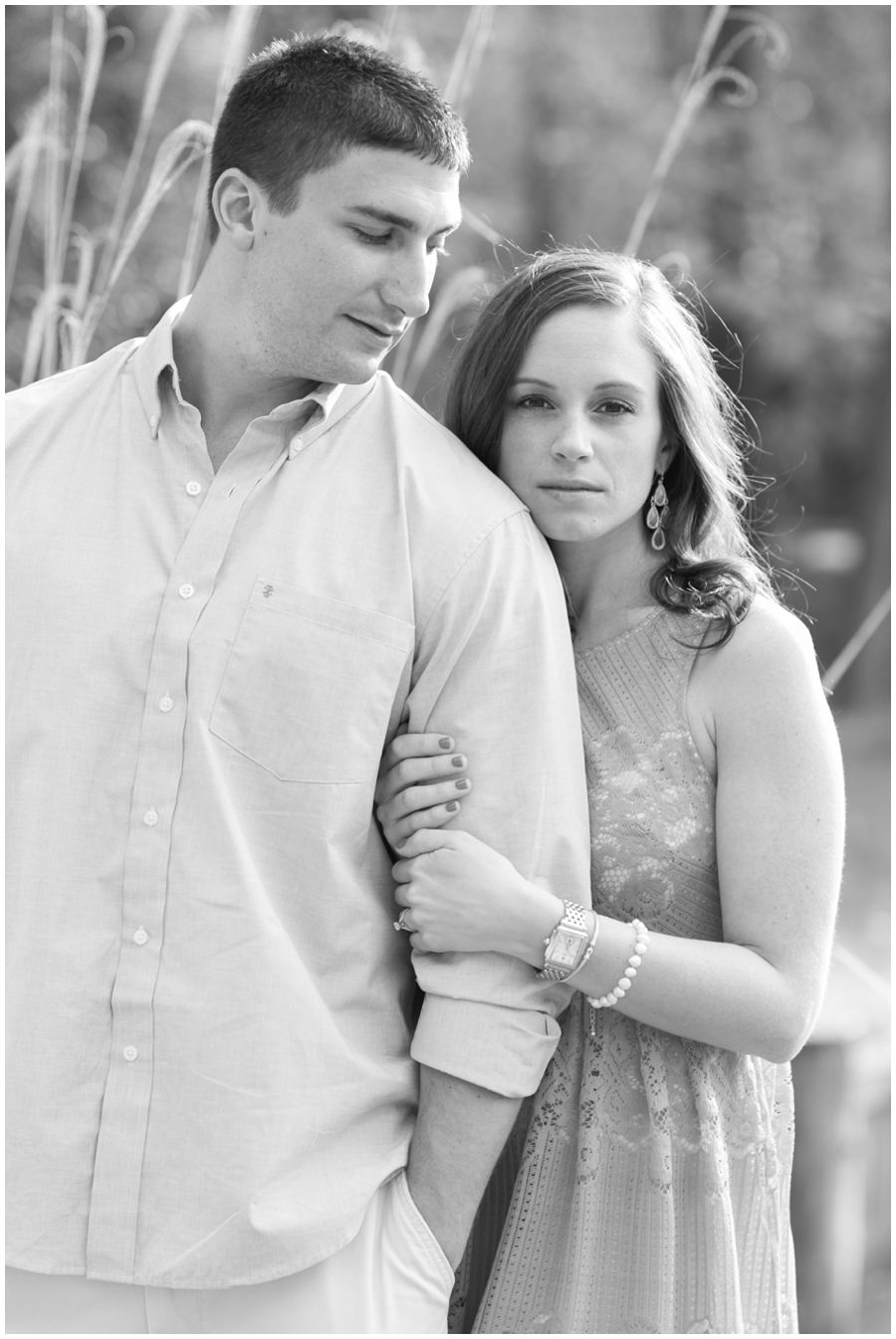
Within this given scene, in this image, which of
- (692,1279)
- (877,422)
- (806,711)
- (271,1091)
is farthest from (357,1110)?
(877,422)

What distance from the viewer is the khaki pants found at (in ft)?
5.19

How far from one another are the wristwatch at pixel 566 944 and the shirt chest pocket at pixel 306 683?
0.93 feet

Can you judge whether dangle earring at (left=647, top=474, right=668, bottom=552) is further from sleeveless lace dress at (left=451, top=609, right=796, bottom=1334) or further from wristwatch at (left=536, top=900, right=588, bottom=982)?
wristwatch at (left=536, top=900, right=588, bottom=982)

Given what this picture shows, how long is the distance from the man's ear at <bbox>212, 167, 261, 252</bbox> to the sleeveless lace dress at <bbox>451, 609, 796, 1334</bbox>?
28.9 inches

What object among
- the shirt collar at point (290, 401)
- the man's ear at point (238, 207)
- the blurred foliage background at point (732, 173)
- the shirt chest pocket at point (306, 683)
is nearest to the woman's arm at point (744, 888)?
the shirt chest pocket at point (306, 683)

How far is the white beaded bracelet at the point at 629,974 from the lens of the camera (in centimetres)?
164

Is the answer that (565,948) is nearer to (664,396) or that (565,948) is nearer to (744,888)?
(744,888)

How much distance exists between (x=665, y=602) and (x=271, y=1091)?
781mm

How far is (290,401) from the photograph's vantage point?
1.78 metres

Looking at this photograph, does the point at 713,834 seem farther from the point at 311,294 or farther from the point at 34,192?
the point at 34,192

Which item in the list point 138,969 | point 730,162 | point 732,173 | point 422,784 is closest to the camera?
point 138,969

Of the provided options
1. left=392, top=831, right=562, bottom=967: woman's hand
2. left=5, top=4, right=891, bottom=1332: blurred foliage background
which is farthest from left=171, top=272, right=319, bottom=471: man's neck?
left=5, top=4, right=891, bottom=1332: blurred foliage background

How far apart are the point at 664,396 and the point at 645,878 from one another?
0.63m

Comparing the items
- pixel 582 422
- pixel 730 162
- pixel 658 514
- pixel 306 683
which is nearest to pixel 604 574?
pixel 658 514
